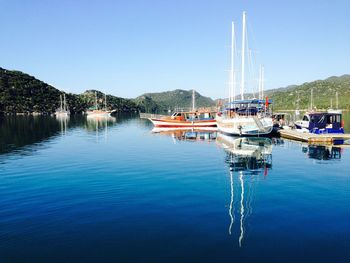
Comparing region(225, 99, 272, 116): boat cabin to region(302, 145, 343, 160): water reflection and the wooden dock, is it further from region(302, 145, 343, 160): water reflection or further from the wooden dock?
region(302, 145, 343, 160): water reflection

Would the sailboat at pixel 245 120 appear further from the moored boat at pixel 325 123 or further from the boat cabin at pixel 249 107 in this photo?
the moored boat at pixel 325 123

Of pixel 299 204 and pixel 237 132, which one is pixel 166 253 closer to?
pixel 299 204

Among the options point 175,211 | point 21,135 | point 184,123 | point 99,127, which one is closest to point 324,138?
point 175,211

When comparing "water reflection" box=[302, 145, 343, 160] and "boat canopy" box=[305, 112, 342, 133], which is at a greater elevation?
"boat canopy" box=[305, 112, 342, 133]

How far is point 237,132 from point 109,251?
2104 inches

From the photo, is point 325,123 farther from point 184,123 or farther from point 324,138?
point 184,123

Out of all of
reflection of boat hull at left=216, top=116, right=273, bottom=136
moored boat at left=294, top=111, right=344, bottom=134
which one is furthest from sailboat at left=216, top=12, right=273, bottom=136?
moored boat at left=294, top=111, right=344, bottom=134

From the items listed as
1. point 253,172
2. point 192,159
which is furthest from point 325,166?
point 192,159

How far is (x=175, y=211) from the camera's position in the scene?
60.3 ft

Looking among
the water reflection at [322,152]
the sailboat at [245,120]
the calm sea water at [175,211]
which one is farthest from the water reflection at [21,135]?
the water reflection at [322,152]

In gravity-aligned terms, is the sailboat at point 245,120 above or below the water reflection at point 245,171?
above

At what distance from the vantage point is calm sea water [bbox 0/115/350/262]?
1297 centimetres

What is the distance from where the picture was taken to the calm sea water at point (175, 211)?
42.5ft

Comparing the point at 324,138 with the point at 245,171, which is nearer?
the point at 245,171
